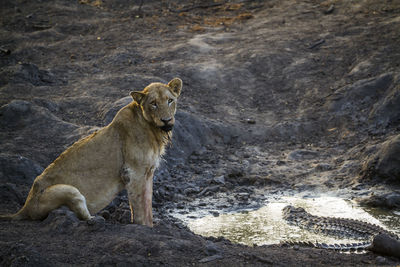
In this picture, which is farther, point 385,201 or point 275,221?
point 385,201

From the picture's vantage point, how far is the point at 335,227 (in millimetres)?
8586

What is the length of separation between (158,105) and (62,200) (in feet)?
5.98

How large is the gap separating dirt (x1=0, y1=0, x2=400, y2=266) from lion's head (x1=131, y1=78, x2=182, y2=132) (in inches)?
57.8

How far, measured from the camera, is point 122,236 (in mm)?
6031

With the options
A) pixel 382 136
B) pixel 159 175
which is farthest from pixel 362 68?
pixel 159 175

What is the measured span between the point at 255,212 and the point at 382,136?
14.5 ft

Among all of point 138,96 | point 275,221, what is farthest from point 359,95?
point 138,96

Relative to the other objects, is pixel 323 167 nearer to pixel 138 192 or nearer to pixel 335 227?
pixel 335 227

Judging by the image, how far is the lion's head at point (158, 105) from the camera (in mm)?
6828

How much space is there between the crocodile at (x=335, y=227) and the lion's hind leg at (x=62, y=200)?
10.6ft

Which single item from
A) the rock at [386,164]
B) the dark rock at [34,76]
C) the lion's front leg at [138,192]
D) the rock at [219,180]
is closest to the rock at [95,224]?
the lion's front leg at [138,192]

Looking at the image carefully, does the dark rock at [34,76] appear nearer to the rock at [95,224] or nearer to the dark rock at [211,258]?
the rock at [95,224]

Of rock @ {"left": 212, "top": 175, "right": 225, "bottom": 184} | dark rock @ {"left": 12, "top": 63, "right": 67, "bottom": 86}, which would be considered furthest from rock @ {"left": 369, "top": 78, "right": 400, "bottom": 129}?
dark rock @ {"left": 12, "top": 63, "right": 67, "bottom": 86}

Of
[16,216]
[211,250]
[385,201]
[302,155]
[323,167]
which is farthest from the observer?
[302,155]
